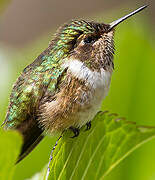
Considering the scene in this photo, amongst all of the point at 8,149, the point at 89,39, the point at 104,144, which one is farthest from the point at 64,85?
the point at 8,149

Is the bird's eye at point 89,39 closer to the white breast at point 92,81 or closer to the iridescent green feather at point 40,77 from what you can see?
the iridescent green feather at point 40,77

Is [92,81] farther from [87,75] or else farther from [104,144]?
[104,144]

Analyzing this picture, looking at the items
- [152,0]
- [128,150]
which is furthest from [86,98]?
[152,0]

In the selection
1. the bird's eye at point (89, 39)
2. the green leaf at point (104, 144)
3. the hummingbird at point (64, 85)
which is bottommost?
the green leaf at point (104, 144)

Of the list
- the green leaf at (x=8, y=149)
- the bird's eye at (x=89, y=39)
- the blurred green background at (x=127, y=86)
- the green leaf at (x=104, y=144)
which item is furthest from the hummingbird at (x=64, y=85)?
the green leaf at (x=8, y=149)

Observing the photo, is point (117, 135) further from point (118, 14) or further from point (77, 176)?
point (118, 14)

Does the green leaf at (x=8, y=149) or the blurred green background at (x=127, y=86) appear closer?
the green leaf at (x=8, y=149)

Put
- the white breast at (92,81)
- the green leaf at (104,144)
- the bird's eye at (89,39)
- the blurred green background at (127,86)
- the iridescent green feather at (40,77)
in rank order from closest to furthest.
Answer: the green leaf at (104,144) → the blurred green background at (127,86) → the white breast at (92,81) → the iridescent green feather at (40,77) → the bird's eye at (89,39)
